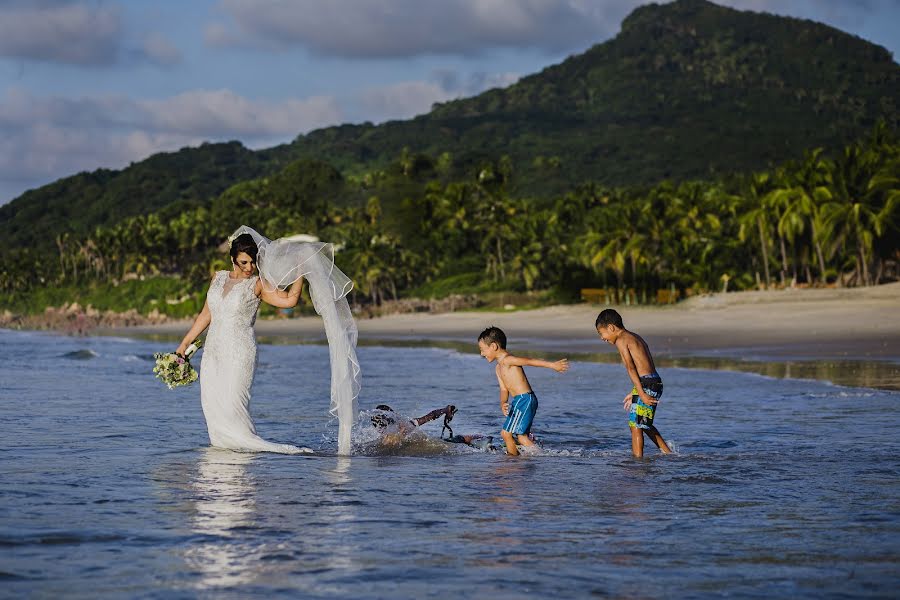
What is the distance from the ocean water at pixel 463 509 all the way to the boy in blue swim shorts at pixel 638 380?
30 centimetres

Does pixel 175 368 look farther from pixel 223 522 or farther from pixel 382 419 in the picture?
pixel 223 522

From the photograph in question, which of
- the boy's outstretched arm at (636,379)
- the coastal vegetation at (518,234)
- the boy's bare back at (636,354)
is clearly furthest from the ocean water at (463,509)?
the coastal vegetation at (518,234)

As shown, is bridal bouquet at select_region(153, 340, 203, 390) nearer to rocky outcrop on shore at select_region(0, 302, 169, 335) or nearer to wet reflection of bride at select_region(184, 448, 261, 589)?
wet reflection of bride at select_region(184, 448, 261, 589)

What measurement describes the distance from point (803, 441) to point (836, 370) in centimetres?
1039

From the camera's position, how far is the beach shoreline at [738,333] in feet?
79.3

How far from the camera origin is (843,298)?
46.0 meters

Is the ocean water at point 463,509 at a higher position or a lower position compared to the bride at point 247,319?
lower

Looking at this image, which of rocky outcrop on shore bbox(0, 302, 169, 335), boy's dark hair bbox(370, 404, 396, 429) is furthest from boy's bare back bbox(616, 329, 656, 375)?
rocky outcrop on shore bbox(0, 302, 169, 335)

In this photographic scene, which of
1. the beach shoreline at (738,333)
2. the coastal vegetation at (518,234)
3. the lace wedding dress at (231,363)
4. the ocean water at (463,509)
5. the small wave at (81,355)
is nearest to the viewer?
the ocean water at (463,509)

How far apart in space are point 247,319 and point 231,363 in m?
0.50

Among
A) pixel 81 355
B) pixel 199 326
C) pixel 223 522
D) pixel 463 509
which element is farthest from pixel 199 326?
pixel 81 355

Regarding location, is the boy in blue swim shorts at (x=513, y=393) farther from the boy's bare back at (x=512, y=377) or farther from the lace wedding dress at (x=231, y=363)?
the lace wedding dress at (x=231, y=363)

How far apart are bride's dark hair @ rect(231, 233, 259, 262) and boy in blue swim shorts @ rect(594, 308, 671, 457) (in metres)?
3.66

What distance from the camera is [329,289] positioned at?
11.3 m
